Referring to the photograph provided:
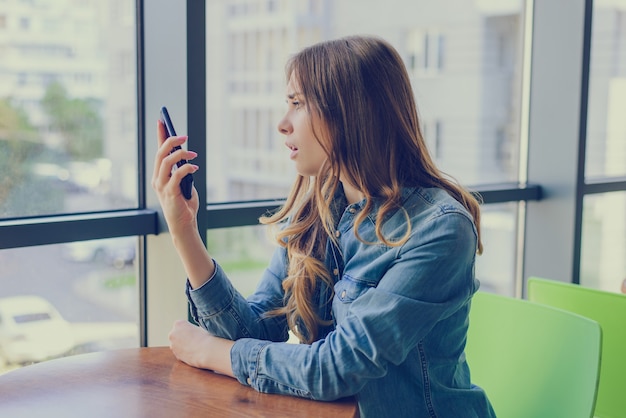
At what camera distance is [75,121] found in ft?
7.11

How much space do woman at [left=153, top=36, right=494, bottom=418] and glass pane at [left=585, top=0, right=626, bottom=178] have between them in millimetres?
2218

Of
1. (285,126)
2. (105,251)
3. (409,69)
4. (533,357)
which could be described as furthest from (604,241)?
(285,126)

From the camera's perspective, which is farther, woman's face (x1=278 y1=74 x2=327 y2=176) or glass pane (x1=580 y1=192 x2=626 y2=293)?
glass pane (x1=580 y1=192 x2=626 y2=293)

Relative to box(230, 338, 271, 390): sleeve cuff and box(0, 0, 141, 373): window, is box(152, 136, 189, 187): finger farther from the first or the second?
box(0, 0, 141, 373): window

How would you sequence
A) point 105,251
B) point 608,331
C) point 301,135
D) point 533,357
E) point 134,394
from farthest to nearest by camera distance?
1. point 105,251
2. point 608,331
3. point 533,357
4. point 301,135
5. point 134,394

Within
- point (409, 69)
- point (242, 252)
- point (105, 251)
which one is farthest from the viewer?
point (409, 69)

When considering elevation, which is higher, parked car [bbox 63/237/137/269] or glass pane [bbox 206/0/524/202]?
glass pane [bbox 206/0/524/202]

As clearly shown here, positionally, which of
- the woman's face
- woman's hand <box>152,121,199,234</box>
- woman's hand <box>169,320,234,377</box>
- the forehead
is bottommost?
woman's hand <box>169,320,234,377</box>

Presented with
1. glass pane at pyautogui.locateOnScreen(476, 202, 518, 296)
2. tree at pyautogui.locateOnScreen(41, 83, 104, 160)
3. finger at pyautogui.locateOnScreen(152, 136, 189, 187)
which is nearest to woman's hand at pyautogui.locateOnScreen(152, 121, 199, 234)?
finger at pyautogui.locateOnScreen(152, 136, 189, 187)

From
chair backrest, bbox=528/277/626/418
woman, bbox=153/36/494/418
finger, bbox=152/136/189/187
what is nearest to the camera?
woman, bbox=153/36/494/418

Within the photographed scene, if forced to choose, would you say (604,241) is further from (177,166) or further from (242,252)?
(177,166)

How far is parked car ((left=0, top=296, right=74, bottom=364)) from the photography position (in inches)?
83.2

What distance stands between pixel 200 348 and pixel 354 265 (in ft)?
1.14

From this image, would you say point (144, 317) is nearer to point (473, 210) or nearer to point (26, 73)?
point (26, 73)
